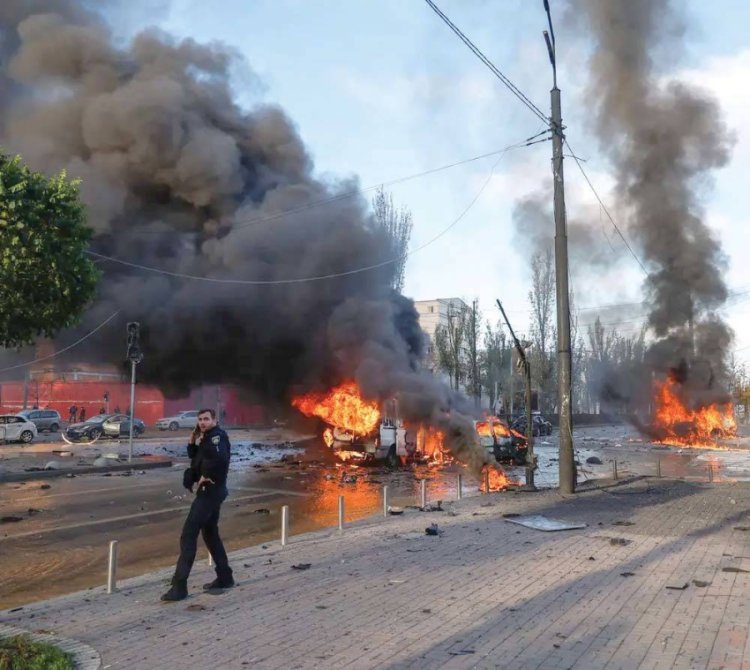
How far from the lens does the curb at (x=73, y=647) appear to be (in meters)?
3.86

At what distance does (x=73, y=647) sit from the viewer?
415cm

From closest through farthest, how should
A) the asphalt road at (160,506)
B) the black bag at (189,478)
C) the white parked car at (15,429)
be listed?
the black bag at (189,478), the asphalt road at (160,506), the white parked car at (15,429)

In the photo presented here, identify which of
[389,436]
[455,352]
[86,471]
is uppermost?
[455,352]

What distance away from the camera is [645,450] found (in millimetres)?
27500

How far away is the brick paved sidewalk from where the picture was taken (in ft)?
13.3

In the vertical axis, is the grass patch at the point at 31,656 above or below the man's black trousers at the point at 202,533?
below

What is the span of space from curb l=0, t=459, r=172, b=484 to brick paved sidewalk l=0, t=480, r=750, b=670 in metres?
10.00

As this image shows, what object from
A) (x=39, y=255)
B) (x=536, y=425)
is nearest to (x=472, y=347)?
(x=536, y=425)

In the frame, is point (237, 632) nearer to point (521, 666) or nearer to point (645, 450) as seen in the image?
point (521, 666)

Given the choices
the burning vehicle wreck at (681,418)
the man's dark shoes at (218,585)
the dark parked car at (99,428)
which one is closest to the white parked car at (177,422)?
the dark parked car at (99,428)

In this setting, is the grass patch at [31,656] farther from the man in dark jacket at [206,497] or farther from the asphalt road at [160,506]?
the asphalt road at [160,506]

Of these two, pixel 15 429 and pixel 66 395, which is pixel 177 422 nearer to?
pixel 66 395

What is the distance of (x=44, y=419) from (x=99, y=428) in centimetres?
503

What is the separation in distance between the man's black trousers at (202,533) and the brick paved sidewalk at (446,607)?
0.27 m
